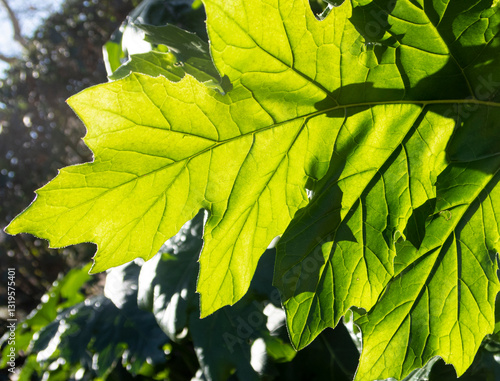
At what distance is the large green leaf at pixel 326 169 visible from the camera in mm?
660

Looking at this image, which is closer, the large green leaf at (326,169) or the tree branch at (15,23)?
the large green leaf at (326,169)

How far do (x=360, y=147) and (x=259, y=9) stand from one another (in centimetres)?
28

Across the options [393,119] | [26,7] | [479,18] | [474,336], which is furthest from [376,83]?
[26,7]

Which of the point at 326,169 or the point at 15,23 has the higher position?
the point at 326,169

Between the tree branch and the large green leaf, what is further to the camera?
the tree branch

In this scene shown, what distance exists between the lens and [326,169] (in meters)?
0.78

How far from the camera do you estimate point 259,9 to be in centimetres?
64

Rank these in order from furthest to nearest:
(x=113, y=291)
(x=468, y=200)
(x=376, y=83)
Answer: (x=113, y=291) < (x=468, y=200) < (x=376, y=83)

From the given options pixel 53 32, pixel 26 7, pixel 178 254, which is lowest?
pixel 26 7

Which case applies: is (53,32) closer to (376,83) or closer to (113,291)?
(113,291)

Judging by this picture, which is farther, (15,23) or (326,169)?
(15,23)

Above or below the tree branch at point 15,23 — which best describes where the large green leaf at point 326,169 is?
above

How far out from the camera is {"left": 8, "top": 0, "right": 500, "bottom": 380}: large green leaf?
660 mm

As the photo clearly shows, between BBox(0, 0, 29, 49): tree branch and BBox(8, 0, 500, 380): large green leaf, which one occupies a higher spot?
BBox(8, 0, 500, 380): large green leaf
